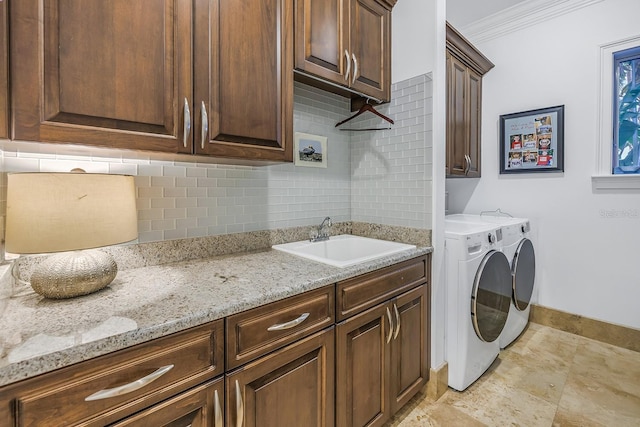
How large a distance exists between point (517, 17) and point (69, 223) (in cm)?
360

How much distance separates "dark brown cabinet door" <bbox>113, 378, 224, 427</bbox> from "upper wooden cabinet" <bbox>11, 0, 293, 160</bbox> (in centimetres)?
75

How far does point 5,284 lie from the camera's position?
83 centimetres

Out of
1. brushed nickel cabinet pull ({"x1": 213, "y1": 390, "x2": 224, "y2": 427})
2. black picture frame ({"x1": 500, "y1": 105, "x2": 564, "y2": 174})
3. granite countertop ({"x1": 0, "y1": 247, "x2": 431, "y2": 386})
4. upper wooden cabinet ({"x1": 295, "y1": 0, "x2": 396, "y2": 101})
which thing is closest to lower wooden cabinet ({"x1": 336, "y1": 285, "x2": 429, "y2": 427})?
granite countertop ({"x1": 0, "y1": 247, "x2": 431, "y2": 386})

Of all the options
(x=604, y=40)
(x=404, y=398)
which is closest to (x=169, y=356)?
(x=404, y=398)

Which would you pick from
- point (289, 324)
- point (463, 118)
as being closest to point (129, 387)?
point (289, 324)

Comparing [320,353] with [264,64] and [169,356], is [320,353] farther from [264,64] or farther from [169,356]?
[264,64]

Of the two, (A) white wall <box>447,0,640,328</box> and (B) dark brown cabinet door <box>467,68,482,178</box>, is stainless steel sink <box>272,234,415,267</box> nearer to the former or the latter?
(B) dark brown cabinet door <box>467,68,482,178</box>

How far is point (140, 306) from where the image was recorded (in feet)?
2.73

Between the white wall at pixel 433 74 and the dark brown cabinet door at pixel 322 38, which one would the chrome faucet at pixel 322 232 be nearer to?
the white wall at pixel 433 74

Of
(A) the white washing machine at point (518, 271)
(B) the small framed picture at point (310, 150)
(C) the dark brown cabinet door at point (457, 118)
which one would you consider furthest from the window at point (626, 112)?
(B) the small framed picture at point (310, 150)

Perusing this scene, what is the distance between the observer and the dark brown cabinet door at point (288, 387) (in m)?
0.90

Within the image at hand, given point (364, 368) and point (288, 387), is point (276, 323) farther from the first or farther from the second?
point (364, 368)

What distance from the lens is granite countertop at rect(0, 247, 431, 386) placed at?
62cm

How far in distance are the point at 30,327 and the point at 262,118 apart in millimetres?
957
